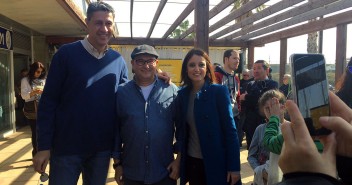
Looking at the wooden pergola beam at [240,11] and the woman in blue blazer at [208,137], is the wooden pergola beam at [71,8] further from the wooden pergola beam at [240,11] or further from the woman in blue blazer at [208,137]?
the woman in blue blazer at [208,137]

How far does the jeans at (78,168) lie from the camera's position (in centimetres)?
218

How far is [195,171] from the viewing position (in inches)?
103

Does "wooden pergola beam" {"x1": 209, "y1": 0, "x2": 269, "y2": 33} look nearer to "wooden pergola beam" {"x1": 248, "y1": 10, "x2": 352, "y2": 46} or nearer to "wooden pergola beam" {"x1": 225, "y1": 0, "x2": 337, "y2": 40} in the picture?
"wooden pergola beam" {"x1": 225, "y1": 0, "x2": 337, "y2": 40}

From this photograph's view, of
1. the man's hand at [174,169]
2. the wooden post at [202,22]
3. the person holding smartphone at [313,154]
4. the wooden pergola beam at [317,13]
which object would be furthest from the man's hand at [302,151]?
the wooden pergola beam at [317,13]

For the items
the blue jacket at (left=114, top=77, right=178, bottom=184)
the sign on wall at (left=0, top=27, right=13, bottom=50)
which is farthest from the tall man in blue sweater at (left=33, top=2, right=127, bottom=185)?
the sign on wall at (left=0, top=27, right=13, bottom=50)

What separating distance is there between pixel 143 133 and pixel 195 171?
0.60 meters

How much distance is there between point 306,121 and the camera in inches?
28.6

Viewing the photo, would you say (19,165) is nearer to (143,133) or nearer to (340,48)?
(143,133)

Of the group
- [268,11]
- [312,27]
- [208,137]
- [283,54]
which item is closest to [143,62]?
[208,137]

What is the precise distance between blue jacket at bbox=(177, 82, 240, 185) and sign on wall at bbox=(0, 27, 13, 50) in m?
6.23

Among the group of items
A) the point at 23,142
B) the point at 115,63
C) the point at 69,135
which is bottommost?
the point at 23,142

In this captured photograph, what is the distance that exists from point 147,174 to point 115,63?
0.85 meters

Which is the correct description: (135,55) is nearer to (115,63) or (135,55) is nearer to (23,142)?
(115,63)

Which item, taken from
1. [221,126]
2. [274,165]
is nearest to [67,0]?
[221,126]
